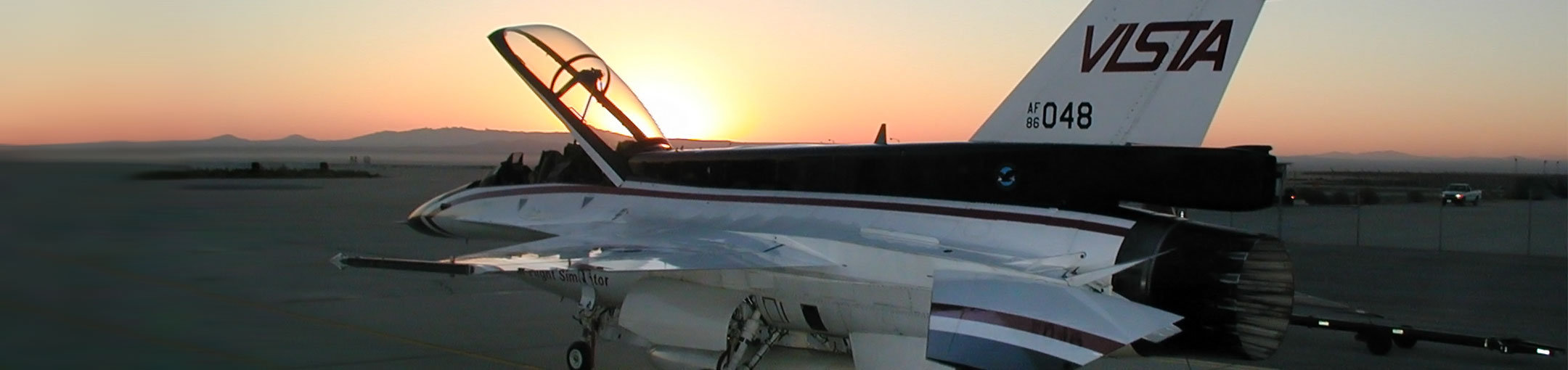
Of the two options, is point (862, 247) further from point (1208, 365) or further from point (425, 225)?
point (425, 225)

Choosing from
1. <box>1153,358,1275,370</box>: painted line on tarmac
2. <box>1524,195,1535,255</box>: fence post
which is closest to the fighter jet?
<box>1153,358,1275,370</box>: painted line on tarmac

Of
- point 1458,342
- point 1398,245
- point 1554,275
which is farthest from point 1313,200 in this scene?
point 1458,342

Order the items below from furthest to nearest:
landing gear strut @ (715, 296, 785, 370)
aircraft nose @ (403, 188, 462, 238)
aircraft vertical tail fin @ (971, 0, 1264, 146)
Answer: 1. aircraft nose @ (403, 188, 462, 238)
2. landing gear strut @ (715, 296, 785, 370)
3. aircraft vertical tail fin @ (971, 0, 1264, 146)

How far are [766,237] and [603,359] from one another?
2383mm

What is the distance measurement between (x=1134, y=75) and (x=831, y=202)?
205 cm

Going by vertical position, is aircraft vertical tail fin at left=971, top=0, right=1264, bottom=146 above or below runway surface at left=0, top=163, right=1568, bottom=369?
above

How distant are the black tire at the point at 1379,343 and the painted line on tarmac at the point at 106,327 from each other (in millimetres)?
8338

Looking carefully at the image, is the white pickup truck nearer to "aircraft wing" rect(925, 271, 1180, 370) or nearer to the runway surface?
the runway surface

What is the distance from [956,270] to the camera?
6781mm

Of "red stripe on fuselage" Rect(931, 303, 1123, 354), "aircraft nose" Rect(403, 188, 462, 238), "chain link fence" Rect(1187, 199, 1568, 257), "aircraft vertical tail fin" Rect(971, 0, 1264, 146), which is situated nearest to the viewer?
"red stripe on fuselage" Rect(931, 303, 1123, 354)

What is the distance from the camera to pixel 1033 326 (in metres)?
6.05

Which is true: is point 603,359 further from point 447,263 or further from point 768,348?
point 447,263

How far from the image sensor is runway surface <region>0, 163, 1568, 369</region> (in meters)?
6.84

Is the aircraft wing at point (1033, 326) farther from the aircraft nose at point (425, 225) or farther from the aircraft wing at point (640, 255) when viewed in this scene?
the aircraft nose at point (425, 225)
